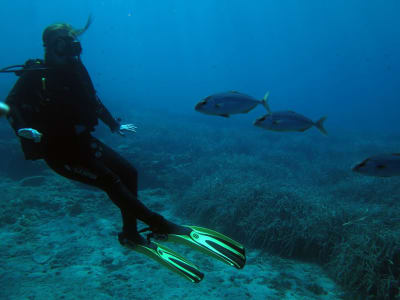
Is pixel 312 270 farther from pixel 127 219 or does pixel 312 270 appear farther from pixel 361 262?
pixel 127 219

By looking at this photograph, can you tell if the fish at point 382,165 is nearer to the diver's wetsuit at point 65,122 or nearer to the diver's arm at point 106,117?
the diver's wetsuit at point 65,122

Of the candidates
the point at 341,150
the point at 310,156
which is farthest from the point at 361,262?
the point at 341,150

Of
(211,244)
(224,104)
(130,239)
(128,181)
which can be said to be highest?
(224,104)

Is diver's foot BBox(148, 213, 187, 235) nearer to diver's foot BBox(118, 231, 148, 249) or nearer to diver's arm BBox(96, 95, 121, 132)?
diver's foot BBox(118, 231, 148, 249)

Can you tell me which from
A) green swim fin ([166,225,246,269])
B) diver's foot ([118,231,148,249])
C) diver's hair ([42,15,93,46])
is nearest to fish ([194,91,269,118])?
green swim fin ([166,225,246,269])

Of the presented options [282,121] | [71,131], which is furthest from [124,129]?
[282,121]

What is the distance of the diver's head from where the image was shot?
3.09 m

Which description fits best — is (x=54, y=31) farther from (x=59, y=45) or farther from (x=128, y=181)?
(x=128, y=181)

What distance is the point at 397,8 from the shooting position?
76.8 m

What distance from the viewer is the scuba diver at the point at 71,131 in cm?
286

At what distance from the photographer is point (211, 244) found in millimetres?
3666

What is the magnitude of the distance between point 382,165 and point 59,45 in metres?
4.37

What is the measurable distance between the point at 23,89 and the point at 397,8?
356ft

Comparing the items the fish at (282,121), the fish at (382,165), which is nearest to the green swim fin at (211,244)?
the fish at (282,121)
